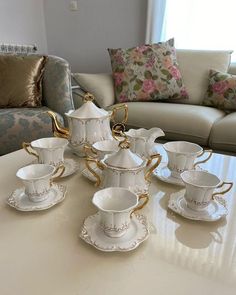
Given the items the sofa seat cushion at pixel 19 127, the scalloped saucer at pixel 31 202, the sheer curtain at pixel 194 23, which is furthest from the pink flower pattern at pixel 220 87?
the scalloped saucer at pixel 31 202

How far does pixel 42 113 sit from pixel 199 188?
4.14 feet

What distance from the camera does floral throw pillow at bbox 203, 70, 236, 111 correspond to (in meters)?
1.82

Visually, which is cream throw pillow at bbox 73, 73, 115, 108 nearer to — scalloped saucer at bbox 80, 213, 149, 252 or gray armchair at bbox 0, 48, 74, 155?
gray armchair at bbox 0, 48, 74, 155

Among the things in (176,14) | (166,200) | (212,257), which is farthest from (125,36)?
(212,257)

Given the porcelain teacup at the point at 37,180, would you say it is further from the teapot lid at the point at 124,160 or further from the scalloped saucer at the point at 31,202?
the teapot lid at the point at 124,160

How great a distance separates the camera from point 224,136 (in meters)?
1.53

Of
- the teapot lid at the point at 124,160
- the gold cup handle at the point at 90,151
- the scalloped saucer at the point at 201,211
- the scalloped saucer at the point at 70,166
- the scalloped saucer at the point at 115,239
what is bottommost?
the scalloped saucer at the point at 70,166

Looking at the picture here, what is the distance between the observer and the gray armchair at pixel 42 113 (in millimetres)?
1565

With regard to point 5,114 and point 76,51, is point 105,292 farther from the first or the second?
point 76,51

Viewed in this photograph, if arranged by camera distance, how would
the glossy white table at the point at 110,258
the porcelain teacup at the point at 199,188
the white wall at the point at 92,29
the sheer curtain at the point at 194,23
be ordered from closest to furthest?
1. the glossy white table at the point at 110,258
2. the porcelain teacup at the point at 199,188
3. the sheer curtain at the point at 194,23
4. the white wall at the point at 92,29

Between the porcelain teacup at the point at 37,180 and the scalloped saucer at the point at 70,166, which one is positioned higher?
the porcelain teacup at the point at 37,180

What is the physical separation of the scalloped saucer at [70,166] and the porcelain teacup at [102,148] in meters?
0.07

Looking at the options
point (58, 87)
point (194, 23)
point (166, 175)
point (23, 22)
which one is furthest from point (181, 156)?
point (23, 22)

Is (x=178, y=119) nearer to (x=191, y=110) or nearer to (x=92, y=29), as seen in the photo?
(x=191, y=110)
